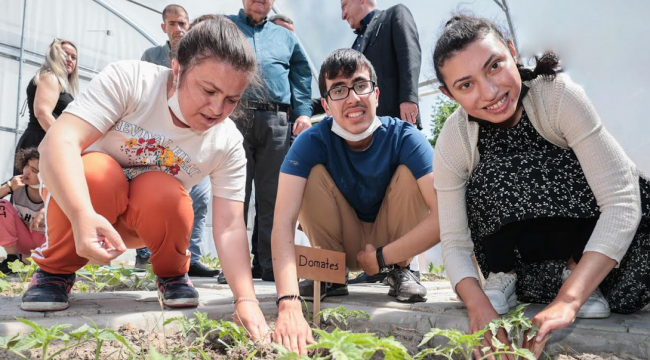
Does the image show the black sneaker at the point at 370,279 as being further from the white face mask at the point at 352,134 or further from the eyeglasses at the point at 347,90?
the eyeglasses at the point at 347,90

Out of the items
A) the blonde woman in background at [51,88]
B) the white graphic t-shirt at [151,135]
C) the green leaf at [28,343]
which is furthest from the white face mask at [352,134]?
the blonde woman in background at [51,88]

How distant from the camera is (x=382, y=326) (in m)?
1.84

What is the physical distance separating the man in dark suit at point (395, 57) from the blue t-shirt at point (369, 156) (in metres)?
0.88

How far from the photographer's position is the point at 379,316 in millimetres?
1875

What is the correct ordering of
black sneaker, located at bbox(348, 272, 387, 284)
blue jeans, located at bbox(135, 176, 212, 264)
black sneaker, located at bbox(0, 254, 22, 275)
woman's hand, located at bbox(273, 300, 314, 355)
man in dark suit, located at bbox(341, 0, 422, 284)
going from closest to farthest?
1. woman's hand, located at bbox(273, 300, 314, 355)
2. black sneaker, located at bbox(348, 272, 387, 284)
3. man in dark suit, located at bbox(341, 0, 422, 284)
4. black sneaker, located at bbox(0, 254, 22, 275)
5. blue jeans, located at bbox(135, 176, 212, 264)

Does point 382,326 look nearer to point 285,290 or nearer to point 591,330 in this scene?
point 285,290

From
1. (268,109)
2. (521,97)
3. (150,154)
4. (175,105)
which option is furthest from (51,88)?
(521,97)

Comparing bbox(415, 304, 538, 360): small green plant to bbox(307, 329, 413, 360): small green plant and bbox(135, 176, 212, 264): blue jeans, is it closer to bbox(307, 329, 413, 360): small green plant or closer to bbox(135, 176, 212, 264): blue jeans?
bbox(307, 329, 413, 360): small green plant

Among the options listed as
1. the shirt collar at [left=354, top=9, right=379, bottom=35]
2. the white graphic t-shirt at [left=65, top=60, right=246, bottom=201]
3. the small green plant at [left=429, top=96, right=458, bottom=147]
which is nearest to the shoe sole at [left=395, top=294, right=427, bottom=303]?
the white graphic t-shirt at [left=65, top=60, right=246, bottom=201]

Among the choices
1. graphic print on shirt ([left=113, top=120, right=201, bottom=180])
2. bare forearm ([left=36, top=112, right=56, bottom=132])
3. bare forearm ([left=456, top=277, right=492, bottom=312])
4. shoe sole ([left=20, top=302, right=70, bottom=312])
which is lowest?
shoe sole ([left=20, top=302, right=70, bottom=312])

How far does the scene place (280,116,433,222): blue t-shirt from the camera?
2238mm

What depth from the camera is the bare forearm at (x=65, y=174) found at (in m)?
1.54

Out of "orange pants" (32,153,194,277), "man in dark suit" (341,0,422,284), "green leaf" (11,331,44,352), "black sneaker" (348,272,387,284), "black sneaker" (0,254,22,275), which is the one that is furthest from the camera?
"black sneaker" (0,254,22,275)

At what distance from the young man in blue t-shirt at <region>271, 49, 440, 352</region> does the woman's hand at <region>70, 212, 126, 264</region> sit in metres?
0.78
